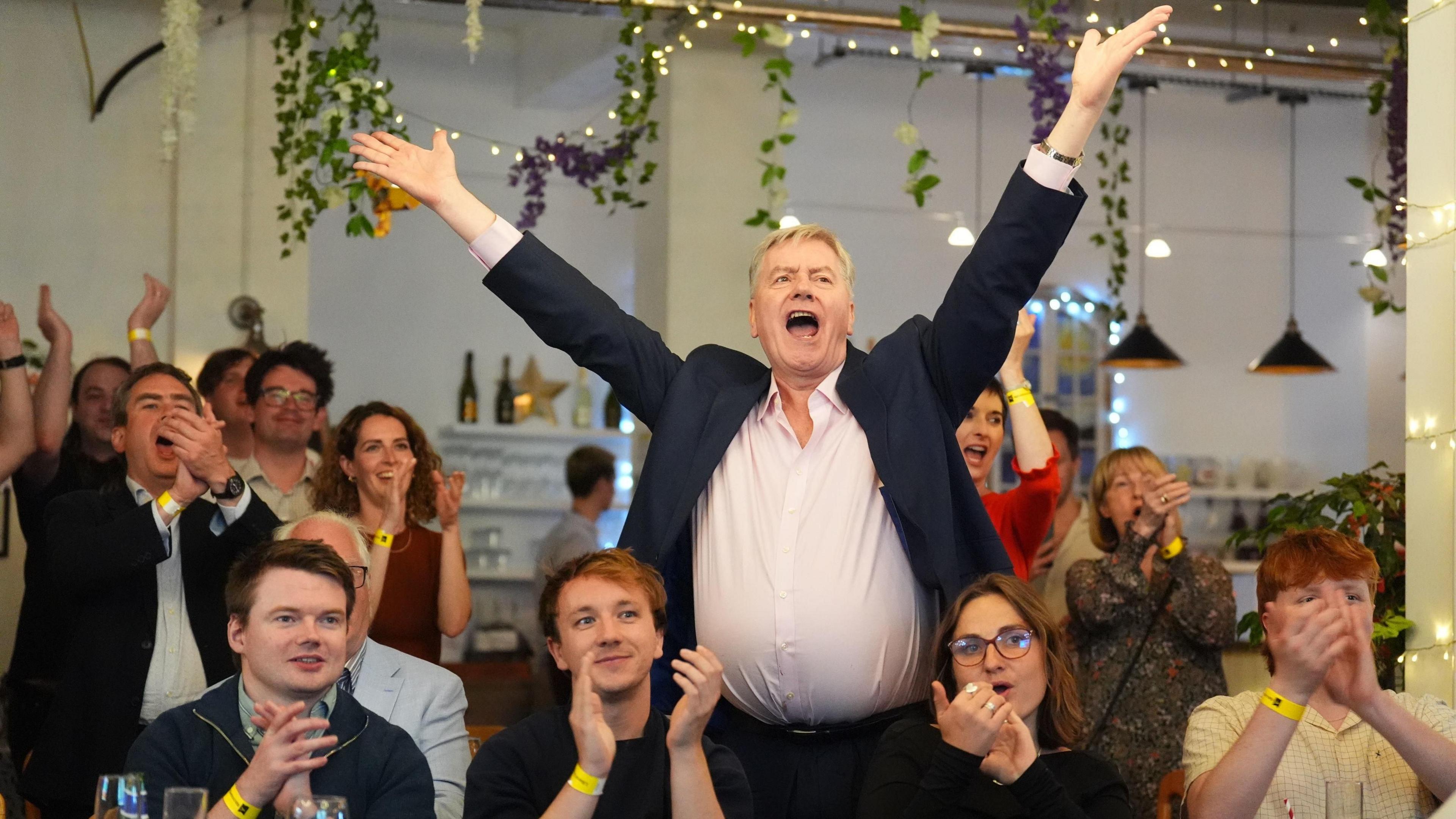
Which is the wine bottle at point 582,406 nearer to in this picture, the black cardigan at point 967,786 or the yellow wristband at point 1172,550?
the yellow wristband at point 1172,550

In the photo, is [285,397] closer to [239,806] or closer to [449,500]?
[449,500]

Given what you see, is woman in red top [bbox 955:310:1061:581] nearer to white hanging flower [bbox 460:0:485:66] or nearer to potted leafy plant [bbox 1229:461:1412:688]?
potted leafy plant [bbox 1229:461:1412:688]

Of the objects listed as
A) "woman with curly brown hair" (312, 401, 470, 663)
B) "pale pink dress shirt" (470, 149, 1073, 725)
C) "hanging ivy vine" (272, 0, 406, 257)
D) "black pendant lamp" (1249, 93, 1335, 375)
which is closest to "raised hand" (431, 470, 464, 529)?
"woman with curly brown hair" (312, 401, 470, 663)

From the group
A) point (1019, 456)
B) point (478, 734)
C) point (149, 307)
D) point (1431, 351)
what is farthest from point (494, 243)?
point (149, 307)

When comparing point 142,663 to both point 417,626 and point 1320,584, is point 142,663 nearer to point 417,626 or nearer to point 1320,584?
point 417,626

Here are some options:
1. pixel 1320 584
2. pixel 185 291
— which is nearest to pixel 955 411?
pixel 1320 584

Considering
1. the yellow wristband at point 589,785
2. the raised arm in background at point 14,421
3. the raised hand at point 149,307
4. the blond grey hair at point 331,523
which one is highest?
the raised hand at point 149,307

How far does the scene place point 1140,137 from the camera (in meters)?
8.88

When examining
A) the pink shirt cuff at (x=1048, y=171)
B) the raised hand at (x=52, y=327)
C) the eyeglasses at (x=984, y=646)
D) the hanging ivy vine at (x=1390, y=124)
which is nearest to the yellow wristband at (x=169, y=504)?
the raised hand at (x=52, y=327)

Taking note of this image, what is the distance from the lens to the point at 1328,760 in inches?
102

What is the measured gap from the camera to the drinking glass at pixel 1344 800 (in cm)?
256

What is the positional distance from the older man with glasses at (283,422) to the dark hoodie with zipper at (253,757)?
1.50 meters

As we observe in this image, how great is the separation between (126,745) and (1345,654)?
7.23 feet

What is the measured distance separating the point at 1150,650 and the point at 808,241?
160 centimetres
